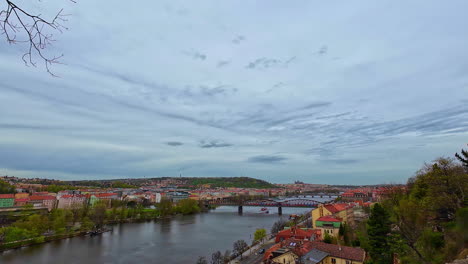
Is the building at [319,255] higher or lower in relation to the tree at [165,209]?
higher

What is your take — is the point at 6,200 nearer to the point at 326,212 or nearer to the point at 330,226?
the point at 326,212

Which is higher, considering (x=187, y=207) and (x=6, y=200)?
(x=6, y=200)

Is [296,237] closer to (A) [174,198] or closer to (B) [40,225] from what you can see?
(B) [40,225]

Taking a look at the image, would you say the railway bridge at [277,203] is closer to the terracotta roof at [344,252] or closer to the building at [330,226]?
the building at [330,226]

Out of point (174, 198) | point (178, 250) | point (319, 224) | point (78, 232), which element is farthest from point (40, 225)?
point (174, 198)

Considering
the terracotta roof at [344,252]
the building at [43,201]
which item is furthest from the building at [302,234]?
the building at [43,201]

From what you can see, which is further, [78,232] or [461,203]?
[78,232]

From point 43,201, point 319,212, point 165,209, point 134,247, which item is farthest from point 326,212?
point 43,201

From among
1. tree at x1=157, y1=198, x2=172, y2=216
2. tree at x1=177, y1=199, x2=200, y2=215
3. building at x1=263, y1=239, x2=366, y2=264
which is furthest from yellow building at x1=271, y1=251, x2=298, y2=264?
tree at x1=177, y1=199, x2=200, y2=215
